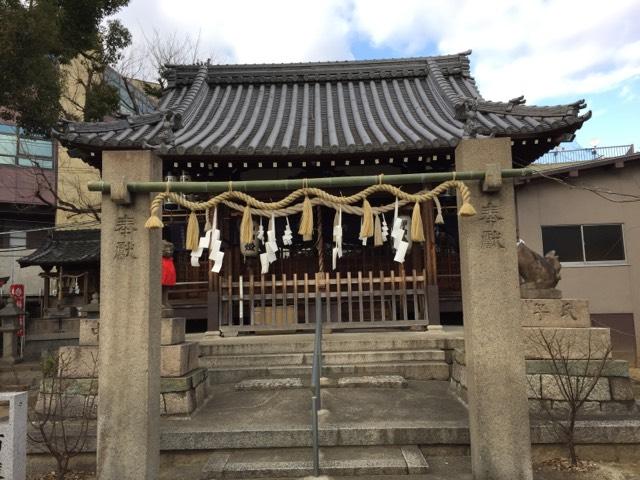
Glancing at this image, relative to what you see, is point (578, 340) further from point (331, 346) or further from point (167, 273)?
point (167, 273)

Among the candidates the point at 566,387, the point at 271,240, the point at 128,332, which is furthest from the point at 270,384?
the point at 566,387

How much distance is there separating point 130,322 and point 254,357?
3.86 m

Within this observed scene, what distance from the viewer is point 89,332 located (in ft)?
19.0

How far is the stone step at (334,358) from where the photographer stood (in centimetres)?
767

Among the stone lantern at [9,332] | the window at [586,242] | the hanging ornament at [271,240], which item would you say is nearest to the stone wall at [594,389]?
the hanging ornament at [271,240]

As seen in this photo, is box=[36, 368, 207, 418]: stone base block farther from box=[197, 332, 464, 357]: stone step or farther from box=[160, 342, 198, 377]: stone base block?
box=[197, 332, 464, 357]: stone step

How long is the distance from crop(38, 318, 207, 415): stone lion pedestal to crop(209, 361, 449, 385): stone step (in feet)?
5.20

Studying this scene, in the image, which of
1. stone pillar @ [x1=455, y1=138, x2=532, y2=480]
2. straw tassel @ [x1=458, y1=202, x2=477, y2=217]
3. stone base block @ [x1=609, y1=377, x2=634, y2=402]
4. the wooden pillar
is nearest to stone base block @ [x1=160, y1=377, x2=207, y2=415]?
stone pillar @ [x1=455, y1=138, x2=532, y2=480]

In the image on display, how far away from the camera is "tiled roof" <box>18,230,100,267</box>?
51.3 ft

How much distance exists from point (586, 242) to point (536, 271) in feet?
26.4

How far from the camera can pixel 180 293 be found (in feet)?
37.8

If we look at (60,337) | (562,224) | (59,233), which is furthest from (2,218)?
(562,224)

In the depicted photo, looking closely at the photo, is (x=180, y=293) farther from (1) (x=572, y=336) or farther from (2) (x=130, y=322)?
(1) (x=572, y=336)

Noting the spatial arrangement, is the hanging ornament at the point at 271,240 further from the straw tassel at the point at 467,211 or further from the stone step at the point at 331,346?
the stone step at the point at 331,346
